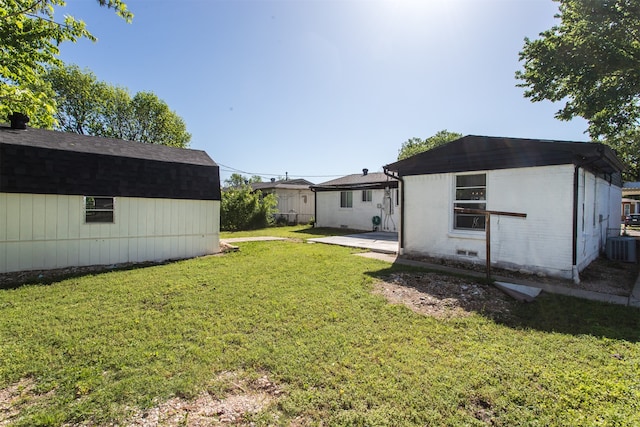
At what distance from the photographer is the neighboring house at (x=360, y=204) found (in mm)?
16625

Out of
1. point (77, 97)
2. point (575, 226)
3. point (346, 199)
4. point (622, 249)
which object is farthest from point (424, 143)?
point (77, 97)

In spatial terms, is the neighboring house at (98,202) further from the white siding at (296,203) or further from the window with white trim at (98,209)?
the white siding at (296,203)

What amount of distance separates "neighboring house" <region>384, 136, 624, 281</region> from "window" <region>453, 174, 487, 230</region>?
0.02 metres

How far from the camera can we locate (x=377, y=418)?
2.25m

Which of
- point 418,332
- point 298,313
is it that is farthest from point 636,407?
point 298,313

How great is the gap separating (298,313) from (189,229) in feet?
21.1

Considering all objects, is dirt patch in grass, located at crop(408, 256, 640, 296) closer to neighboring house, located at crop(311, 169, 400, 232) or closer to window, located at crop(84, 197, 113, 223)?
neighboring house, located at crop(311, 169, 400, 232)

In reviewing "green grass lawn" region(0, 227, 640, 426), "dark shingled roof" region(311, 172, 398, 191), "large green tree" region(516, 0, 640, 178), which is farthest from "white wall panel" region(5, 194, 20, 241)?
"large green tree" region(516, 0, 640, 178)

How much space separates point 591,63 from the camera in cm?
916

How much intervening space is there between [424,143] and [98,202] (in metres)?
38.5

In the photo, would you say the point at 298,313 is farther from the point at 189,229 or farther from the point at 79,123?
the point at 79,123

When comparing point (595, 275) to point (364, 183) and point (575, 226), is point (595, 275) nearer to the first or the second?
point (575, 226)

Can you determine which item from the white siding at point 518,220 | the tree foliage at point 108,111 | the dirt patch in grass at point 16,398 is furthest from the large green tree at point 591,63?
the tree foliage at point 108,111

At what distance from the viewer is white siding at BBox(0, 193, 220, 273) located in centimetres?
691
